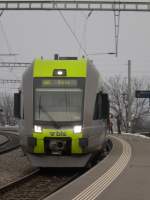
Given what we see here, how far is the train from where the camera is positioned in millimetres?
17047

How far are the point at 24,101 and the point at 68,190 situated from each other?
661cm

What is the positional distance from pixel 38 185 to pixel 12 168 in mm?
4811

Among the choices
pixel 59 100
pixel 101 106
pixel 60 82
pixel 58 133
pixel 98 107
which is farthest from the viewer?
pixel 101 106

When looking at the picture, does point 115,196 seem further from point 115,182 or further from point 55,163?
point 55,163

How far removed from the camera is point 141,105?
98.3m

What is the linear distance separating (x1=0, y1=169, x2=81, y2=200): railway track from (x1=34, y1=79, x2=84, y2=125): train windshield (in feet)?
5.69

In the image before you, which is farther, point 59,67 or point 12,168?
point 12,168

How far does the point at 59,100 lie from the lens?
700 inches

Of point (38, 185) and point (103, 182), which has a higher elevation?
point (103, 182)

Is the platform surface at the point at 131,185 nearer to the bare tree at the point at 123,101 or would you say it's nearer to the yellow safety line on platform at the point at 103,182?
the yellow safety line on platform at the point at 103,182

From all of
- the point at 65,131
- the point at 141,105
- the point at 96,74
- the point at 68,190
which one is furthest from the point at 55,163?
the point at 141,105

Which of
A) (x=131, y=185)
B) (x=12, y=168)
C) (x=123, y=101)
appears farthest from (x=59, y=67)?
(x=123, y=101)

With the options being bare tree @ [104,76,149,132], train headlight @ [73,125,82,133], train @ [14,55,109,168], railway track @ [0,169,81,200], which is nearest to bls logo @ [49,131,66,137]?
train @ [14,55,109,168]

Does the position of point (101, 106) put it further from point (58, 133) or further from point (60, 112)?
point (58, 133)
